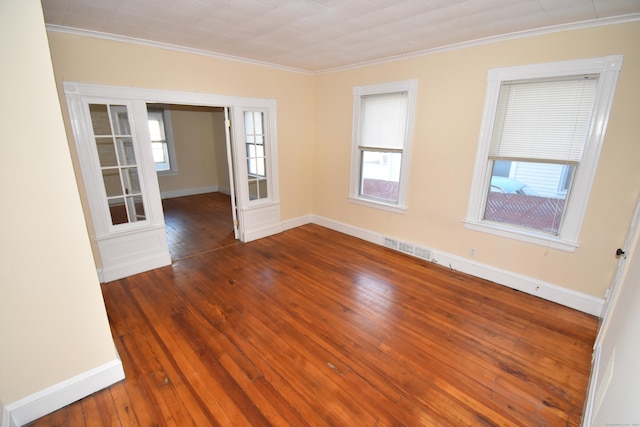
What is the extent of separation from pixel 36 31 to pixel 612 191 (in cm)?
439

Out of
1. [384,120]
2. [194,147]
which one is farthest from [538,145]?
[194,147]

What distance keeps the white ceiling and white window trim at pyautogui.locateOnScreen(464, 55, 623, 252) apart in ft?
1.16

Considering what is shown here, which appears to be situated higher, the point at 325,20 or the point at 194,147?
the point at 325,20

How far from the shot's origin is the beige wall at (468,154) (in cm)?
246

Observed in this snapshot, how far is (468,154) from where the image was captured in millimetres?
3357

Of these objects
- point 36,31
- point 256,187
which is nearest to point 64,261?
point 36,31

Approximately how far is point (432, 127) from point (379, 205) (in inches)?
54.4

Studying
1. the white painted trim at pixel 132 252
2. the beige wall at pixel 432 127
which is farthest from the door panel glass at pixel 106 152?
the white painted trim at pixel 132 252

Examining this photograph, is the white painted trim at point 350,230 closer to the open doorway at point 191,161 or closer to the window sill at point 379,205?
the window sill at point 379,205

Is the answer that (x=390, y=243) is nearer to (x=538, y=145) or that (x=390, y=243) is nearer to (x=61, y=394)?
(x=538, y=145)

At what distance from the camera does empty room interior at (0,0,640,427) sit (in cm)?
170

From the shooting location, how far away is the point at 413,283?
3.38 meters

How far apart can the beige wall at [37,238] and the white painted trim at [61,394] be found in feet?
0.13

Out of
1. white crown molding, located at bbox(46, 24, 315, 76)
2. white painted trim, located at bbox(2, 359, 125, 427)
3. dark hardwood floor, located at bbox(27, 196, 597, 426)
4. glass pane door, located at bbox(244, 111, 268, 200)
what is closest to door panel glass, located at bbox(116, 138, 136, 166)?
white crown molding, located at bbox(46, 24, 315, 76)
